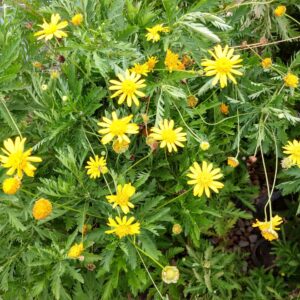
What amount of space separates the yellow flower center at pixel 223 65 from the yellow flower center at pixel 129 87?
0.24 meters

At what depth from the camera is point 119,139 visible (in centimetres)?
103

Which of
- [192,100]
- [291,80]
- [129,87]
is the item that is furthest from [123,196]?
[291,80]

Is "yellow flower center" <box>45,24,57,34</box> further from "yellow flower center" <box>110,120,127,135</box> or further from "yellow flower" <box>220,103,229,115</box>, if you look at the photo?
"yellow flower" <box>220,103,229,115</box>

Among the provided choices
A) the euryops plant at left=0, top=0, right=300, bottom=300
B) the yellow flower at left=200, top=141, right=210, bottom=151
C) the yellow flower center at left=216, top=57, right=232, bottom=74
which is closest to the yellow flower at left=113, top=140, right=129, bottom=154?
the euryops plant at left=0, top=0, right=300, bottom=300

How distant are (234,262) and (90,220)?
26.5 inches

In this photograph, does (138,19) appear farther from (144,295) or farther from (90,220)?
(144,295)

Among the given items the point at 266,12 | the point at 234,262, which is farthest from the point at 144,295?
the point at 266,12

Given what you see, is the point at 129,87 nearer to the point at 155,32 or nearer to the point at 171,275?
the point at 155,32

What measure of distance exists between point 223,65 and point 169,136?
25cm

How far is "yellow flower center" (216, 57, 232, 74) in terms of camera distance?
1.10 m

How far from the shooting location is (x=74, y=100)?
112 cm

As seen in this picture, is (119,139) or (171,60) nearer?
(119,139)

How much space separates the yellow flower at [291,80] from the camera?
123cm

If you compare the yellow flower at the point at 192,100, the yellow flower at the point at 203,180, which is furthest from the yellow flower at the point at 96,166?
the yellow flower at the point at 192,100
